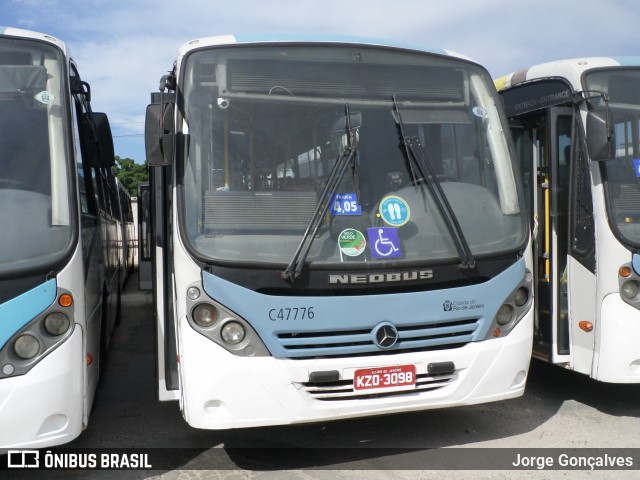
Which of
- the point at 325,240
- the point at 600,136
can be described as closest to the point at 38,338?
the point at 325,240

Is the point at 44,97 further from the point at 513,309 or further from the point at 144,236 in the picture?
the point at 144,236

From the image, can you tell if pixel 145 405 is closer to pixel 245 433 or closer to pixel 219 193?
pixel 245 433

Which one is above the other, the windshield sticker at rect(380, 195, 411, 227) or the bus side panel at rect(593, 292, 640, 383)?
the windshield sticker at rect(380, 195, 411, 227)

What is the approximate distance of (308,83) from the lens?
4445 mm

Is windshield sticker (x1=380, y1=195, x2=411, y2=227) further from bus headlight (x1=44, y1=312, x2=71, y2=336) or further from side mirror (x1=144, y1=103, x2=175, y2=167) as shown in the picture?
bus headlight (x1=44, y1=312, x2=71, y2=336)

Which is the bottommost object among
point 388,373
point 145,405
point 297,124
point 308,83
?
point 145,405

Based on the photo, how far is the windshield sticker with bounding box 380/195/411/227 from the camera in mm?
4305

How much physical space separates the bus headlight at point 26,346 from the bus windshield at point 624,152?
4.06 meters

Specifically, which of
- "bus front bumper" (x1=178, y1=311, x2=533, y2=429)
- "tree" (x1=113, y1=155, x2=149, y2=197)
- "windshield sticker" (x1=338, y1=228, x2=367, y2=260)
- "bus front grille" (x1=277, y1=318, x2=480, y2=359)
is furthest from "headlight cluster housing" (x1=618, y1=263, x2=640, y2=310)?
"tree" (x1=113, y1=155, x2=149, y2=197)

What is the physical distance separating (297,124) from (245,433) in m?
2.39

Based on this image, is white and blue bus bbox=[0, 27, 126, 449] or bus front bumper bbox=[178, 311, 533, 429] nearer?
white and blue bus bbox=[0, 27, 126, 449]

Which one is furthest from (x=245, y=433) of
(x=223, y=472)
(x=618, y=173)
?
(x=618, y=173)

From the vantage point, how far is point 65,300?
378cm

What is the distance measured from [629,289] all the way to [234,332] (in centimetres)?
300
